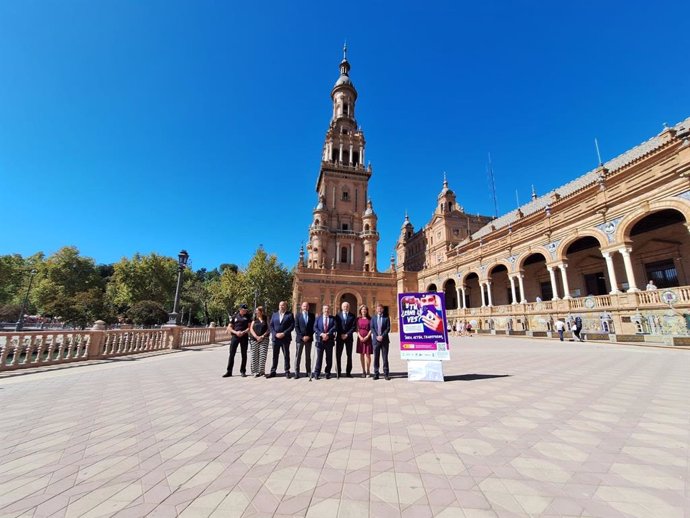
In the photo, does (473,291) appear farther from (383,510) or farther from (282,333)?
(383,510)

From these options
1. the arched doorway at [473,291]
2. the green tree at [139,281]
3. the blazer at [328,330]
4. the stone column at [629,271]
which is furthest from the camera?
the green tree at [139,281]

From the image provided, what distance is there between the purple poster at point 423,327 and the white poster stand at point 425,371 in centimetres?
12

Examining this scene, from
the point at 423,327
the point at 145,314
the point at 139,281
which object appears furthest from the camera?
the point at 139,281

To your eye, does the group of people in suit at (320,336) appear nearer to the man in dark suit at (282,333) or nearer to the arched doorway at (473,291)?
the man in dark suit at (282,333)

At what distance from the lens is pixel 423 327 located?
23.5 ft

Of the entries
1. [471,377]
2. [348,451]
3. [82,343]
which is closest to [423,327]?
[471,377]

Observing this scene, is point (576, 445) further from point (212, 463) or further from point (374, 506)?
point (212, 463)

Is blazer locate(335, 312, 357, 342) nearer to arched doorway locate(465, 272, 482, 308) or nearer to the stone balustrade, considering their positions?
the stone balustrade

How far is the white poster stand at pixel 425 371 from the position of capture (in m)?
6.66

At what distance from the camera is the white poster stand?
6.66 m

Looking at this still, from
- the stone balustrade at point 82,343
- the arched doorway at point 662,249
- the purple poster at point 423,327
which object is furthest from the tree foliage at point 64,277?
the arched doorway at point 662,249

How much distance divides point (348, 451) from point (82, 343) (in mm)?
11893

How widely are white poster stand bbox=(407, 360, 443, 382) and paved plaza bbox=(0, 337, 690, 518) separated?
2.88 ft

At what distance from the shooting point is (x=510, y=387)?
577 cm
